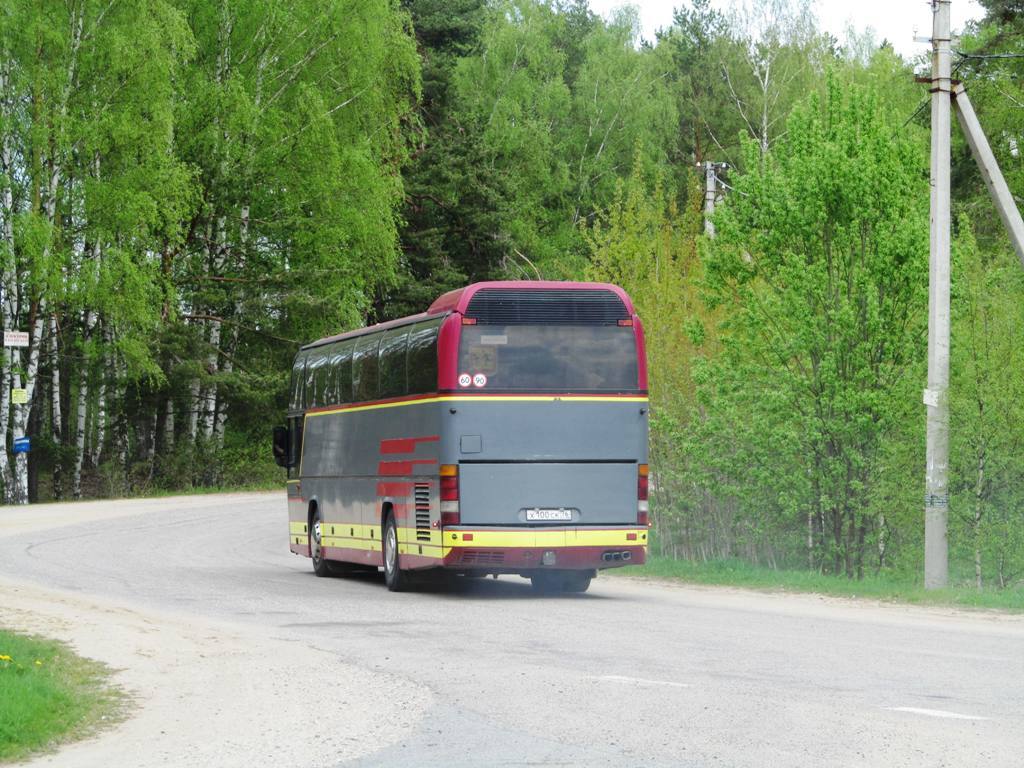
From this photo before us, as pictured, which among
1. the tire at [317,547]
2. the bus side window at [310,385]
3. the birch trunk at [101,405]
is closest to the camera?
the tire at [317,547]

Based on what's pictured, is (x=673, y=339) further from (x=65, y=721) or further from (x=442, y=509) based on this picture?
(x=65, y=721)

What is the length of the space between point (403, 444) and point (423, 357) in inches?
55.1

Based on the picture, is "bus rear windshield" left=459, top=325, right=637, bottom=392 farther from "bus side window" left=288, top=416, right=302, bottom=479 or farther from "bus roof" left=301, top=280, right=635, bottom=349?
"bus side window" left=288, top=416, right=302, bottom=479

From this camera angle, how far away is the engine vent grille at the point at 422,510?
21.1 metres

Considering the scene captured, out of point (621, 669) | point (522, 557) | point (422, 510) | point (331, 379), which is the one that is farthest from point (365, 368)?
point (621, 669)

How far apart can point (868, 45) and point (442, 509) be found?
72875mm

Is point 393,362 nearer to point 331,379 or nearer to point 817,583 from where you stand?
point 331,379

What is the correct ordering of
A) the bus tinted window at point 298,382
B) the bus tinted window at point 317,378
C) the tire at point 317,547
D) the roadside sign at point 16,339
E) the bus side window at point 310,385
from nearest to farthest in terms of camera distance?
the bus tinted window at point 317,378 → the tire at point 317,547 → the bus side window at point 310,385 → the bus tinted window at point 298,382 → the roadside sign at point 16,339

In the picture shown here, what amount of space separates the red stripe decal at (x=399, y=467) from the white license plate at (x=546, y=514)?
1.33m

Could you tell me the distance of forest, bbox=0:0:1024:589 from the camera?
80.5 feet

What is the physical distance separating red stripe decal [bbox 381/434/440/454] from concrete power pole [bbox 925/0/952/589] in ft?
20.4

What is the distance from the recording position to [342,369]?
82.3ft

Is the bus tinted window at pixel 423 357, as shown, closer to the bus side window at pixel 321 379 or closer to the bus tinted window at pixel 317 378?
the bus side window at pixel 321 379

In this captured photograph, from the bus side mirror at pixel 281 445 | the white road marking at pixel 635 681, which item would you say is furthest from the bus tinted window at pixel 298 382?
the white road marking at pixel 635 681
